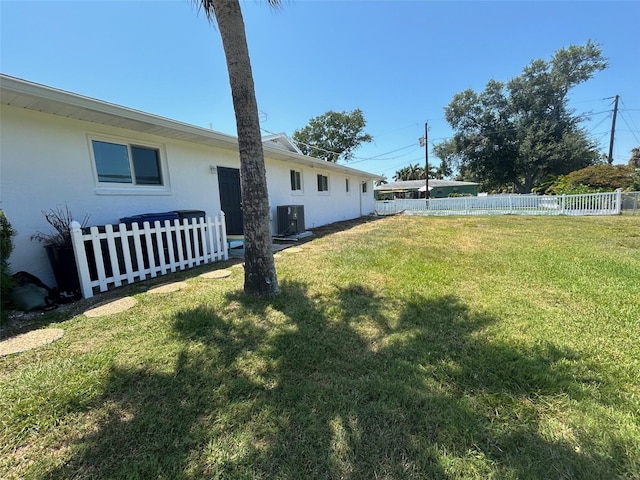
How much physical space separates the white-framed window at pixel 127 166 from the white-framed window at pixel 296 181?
533cm

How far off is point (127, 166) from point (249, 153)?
3.59 m

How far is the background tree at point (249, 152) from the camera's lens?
10.7 feet

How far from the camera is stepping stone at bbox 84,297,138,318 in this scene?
129 inches

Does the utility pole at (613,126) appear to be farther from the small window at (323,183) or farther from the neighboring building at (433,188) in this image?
the small window at (323,183)

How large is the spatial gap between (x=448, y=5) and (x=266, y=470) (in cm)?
1373

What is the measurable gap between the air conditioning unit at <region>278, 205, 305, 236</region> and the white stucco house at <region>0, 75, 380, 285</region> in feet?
4.94

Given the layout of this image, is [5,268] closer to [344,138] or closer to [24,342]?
[24,342]

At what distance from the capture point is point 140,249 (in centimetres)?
450

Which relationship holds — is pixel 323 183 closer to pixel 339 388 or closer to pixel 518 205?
pixel 518 205

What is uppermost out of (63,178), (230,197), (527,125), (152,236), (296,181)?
(527,125)

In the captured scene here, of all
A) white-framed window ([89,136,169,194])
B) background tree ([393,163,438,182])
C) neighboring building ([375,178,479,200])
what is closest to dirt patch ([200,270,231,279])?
white-framed window ([89,136,169,194])

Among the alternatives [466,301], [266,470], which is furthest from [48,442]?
[466,301]

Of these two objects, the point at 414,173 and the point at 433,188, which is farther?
the point at 414,173

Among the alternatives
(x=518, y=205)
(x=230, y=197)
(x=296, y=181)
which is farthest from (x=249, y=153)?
(x=518, y=205)
